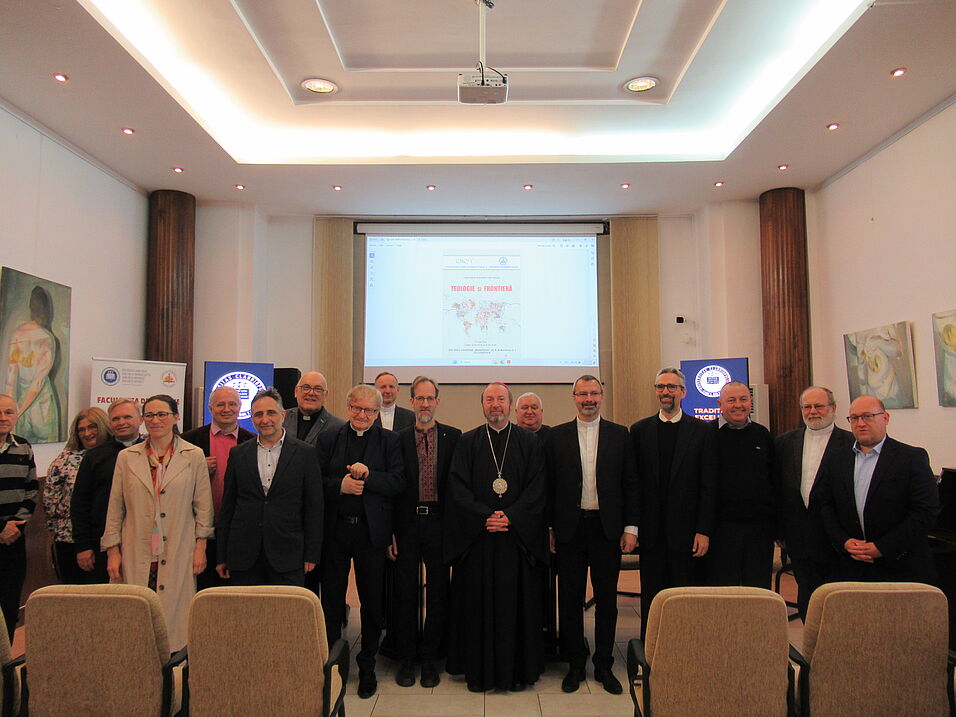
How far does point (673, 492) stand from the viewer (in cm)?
381

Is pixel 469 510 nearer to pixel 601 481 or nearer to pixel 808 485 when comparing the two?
pixel 601 481

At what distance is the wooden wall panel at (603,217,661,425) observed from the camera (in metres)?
8.45

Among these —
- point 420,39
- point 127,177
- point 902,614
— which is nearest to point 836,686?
point 902,614

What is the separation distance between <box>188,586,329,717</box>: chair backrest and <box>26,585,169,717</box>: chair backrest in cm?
15

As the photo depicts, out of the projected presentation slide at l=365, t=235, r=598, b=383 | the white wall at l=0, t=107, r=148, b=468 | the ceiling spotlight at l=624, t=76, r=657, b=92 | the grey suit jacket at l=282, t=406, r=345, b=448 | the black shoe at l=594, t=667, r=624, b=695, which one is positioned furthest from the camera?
the projected presentation slide at l=365, t=235, r=598, b=383

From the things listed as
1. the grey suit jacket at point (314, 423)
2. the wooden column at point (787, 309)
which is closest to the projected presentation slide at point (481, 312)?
the wooden column at point (787, 309)

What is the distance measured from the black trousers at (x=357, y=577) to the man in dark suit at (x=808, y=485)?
2.31 m

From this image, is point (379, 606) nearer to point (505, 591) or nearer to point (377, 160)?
point (505, 591)

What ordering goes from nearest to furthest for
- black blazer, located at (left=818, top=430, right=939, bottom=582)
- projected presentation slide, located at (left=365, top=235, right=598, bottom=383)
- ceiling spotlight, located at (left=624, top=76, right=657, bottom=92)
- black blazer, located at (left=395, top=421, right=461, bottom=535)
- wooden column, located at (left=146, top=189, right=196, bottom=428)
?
black blazer, located at (left=818, top=430, right=939, bottom=582), black blazer, located at (left=395, top=421, right=461, bottom=535), ceiling spotlight, located at (left=624, top=76, right=657, bottom=92), wooden column, located at (left=146, top=189, right=196, bottom=428), projected presentation slide, located at (left=365, top=235, right=598, bottom=383)

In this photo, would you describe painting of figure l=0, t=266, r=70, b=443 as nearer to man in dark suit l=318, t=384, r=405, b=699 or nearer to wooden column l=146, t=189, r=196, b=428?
wooden column l=146, t=189, r=196, b=428

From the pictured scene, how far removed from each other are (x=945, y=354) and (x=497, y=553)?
13.1 feet

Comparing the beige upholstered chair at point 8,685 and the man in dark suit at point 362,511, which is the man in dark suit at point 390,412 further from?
the beige upholstered chair at point 8,685

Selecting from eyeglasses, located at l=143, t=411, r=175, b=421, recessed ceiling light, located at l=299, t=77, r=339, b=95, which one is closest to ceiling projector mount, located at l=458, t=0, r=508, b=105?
recessed ceiling light, located at l=299, t=77, r=339, b=95

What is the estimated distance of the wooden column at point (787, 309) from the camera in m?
7.38
